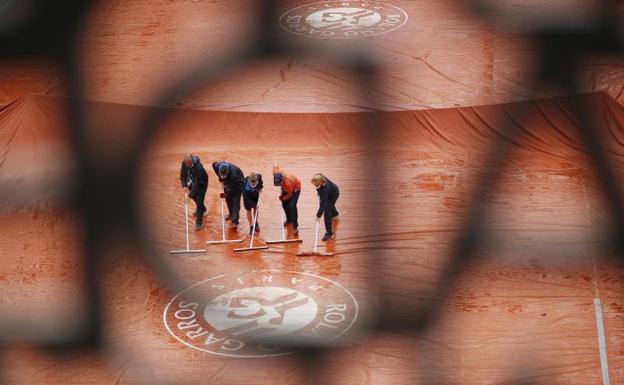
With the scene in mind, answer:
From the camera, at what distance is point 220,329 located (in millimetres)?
9930

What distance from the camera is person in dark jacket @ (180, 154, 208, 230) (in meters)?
12.4

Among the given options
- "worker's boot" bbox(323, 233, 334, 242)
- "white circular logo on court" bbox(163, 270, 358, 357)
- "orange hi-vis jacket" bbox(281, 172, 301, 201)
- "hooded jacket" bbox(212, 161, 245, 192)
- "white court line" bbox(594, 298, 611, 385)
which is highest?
"hooded jacket" bbox(212, 161, 245, 192)

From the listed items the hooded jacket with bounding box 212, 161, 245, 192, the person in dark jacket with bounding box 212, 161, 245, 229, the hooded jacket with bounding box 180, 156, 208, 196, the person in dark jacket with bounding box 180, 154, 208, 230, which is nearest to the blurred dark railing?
the person in dark jacket with bounding box 180, 154, 208, 230

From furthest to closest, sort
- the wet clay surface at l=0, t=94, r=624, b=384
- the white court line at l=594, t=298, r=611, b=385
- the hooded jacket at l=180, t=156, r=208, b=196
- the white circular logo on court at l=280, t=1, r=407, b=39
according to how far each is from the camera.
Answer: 1. the white circular logo on court at l=280, t=1, r=407, b=39
2. the hooded jacket at l=180, t=156, r=208, b=196
3. the wet clay surface at l=0, t=94, r=624, b=384
4. the white court line at l=594, t=298, r=611, b=385

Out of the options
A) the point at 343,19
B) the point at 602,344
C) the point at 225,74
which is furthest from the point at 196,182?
the point at 602,344

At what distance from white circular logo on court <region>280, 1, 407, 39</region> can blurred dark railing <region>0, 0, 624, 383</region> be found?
0.37m

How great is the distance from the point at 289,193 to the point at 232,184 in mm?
824

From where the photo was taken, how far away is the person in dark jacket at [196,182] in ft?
40.8

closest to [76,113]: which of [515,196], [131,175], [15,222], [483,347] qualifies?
[131,175]

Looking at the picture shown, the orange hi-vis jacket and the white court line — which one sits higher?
the orange hi-vis jacket

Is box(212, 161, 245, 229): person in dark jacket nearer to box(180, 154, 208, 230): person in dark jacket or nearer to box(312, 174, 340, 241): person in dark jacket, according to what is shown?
box(180, 154, 208, 230): person in dark jacket

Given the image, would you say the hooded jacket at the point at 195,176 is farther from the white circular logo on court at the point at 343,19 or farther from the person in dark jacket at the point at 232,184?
the white circular logo on court at the point at 343,19

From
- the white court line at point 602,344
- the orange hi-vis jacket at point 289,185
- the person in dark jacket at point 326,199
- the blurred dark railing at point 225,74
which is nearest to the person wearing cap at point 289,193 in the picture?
the orange hi-vis jacket at point 289,185

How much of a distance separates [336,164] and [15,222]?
5.14m
